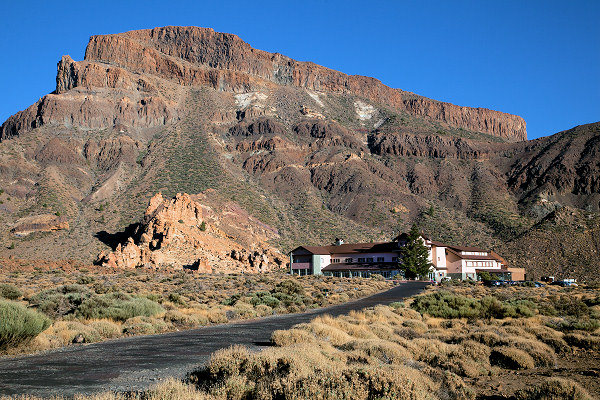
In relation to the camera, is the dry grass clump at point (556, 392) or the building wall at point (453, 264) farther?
the building wall at point (453, 264)

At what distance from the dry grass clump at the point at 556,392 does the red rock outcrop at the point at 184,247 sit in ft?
181

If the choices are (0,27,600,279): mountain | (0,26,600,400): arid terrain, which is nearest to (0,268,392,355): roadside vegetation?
(0,26,600,400): arid terrain

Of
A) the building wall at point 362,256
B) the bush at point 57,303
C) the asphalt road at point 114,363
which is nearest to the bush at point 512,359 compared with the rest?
the asphalt road at point 114,363

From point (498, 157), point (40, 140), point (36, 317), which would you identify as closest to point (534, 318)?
point (36, 317)

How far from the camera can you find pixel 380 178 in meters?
118

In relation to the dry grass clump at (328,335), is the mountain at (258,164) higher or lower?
higher

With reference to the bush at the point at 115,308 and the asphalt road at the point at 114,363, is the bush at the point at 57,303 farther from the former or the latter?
the asphalt road at the point at 114,363

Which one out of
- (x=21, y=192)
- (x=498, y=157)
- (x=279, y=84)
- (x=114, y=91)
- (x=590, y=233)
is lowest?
(x=590, y=233)

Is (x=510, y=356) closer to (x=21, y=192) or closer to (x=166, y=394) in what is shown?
(x=166, y=394)

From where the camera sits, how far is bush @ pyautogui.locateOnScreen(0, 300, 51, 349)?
12844 millimetres

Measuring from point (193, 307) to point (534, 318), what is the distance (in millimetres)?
17846

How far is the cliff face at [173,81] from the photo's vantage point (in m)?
115

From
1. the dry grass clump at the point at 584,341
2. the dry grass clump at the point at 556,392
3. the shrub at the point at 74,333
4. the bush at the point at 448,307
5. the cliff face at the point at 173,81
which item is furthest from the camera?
the cliff face at the point at 173,81

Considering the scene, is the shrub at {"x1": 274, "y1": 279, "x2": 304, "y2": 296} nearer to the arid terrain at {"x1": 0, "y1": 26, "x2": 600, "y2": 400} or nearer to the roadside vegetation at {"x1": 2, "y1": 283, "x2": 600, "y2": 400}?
the arid terrain at {"x1": 0, "y1": 26, "x2": 600, "y2": 400}
